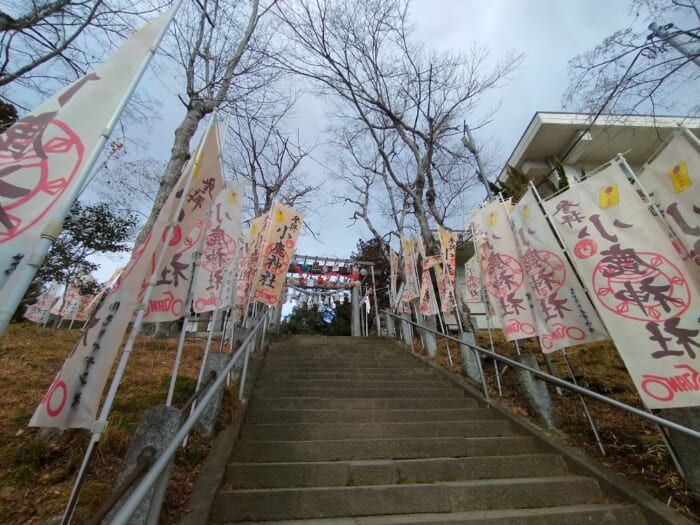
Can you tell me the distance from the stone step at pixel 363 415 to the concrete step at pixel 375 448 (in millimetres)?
632

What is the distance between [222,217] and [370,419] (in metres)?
3.65

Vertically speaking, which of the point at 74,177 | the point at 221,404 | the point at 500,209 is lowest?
the point at 221,404

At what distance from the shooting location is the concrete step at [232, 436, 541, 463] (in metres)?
3.45

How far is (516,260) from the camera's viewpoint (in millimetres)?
5137

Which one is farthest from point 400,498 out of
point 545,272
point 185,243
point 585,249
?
point 545,272

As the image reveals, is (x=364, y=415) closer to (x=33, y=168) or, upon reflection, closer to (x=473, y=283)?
(x=33, y=168)

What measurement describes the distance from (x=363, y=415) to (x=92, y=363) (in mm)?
3508

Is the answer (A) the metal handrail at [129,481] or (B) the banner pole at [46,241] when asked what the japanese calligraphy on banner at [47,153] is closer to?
(B) the banner pole at [46,241]

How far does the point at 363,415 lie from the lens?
444cm

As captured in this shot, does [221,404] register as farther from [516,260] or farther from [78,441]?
[516,260]

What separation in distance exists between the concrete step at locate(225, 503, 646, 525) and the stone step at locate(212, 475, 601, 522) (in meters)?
0.06

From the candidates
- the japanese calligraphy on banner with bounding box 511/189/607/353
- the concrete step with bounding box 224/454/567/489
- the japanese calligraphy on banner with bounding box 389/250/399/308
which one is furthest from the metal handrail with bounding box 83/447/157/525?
the japanese calligraphy on banner with bounding box 389/250/399/308

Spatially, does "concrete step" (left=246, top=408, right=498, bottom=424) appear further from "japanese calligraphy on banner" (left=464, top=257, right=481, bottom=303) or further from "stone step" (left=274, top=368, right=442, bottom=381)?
"japanese calligraphy on banner" (left=464, top=257, right=481, bottom=303)

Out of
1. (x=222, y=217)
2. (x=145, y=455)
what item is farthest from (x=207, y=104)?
(x=145, y=455)
